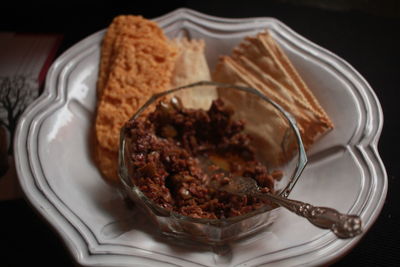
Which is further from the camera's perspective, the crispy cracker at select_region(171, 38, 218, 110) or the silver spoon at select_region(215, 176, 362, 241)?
the crispy cracker at select_region(171, 38, 218, 110)

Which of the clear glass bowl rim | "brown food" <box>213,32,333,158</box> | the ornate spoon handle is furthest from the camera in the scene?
"brown food" <box>213,32,333,158</box>

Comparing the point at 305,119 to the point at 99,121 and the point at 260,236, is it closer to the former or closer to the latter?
the point at 260,236

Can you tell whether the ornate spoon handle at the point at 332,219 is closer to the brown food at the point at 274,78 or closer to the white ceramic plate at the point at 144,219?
the white ceramic plate at the point at 144,219

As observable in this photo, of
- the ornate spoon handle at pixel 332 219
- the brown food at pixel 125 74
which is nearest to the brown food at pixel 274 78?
the brown food at pixel 125 74

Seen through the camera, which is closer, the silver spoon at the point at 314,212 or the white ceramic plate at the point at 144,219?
the silver spoon at the point at 314,212

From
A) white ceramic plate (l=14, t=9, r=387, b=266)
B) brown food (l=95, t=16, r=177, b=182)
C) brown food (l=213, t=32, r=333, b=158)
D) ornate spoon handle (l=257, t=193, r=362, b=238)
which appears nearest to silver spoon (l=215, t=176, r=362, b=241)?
ornate spoon handle (l=257, t=193, r=362, b=238)

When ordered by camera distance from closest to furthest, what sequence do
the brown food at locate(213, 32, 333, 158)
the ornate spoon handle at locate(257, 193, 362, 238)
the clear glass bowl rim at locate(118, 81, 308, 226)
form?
the ornate spoon handle at locate(257, 193, 362, 238) < the clear glass bowl rim at locate(118, 81, 308, 226) < the brown food at locate(213, 32, 333, 158)

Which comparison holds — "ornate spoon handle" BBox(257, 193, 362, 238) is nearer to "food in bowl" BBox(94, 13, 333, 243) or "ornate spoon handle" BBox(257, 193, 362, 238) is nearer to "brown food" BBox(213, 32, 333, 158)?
"food in bowl" BBox(94, 13, 333, 243)

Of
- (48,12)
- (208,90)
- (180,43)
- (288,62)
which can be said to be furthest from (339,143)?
(48,12)

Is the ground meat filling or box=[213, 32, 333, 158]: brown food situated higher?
box=[213, 32, 333, 158]: brown food
